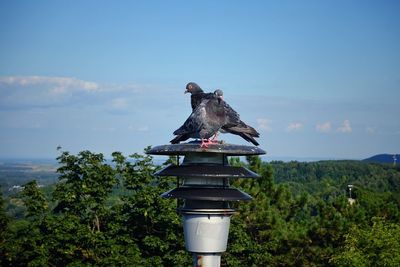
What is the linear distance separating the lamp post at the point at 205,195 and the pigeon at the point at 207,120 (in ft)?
0.60

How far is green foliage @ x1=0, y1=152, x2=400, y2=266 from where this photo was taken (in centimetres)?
1895

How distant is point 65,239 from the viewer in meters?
18.8

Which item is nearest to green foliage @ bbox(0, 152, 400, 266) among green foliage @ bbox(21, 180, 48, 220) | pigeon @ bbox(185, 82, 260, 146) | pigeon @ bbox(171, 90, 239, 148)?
green foliage @ bbox(21, 180, 48, 220)

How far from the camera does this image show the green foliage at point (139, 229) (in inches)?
746

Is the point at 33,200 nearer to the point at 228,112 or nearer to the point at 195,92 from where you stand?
the point at 195,92

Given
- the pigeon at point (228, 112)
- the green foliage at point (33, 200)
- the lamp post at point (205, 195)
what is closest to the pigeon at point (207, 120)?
the pigeon at point (228, 112)

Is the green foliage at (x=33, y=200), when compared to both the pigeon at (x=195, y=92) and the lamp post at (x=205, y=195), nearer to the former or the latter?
the pigeon at (x=195, y=92)

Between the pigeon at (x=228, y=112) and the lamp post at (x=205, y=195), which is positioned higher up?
the pigeon at (x=228, y=112)

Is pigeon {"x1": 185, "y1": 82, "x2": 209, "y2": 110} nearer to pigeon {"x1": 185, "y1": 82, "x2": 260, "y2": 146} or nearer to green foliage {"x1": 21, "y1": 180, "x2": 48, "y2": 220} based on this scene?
pigeon {"x1": 185, "y1": 82, "x2": 260, "y2": 146}

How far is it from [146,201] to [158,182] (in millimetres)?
1433

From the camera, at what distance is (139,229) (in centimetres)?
2094

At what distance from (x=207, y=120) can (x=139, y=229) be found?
13.9 metres

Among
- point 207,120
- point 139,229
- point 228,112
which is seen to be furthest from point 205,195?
point 139,229

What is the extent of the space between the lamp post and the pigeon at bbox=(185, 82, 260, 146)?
437 millimetres
